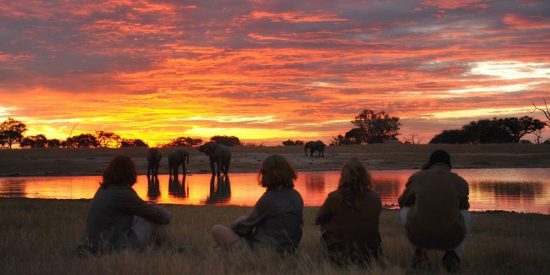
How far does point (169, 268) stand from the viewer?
6.91 metres

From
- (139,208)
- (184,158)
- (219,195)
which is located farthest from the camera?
(184,158)

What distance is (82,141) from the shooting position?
10569 centimetres

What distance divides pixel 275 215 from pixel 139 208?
191cm

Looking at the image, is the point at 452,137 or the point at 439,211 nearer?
the point at 439,211

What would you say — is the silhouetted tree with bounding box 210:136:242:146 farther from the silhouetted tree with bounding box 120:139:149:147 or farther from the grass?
the grass

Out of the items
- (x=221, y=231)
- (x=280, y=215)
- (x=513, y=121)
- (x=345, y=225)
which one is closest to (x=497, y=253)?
(x=345, y=225)

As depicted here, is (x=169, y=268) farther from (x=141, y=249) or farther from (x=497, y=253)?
(x=497, y=253)

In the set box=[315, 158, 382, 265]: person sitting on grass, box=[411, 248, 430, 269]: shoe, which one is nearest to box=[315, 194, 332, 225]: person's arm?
box=[315, 158, 382, 265]: person sitting on grass

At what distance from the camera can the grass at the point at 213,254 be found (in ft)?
22.9

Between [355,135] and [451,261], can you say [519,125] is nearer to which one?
[355,135]

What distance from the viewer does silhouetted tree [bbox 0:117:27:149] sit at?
9828 centimetres

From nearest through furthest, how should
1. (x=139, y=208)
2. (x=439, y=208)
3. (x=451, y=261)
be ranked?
1. (x=439, y=208)
2. (x=451, y=261)
3. (x=139, y=208)

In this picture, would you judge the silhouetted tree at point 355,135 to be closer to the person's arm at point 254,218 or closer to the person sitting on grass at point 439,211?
the person's arm at point 254,218

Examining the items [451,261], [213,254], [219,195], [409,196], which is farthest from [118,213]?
[219,195]
